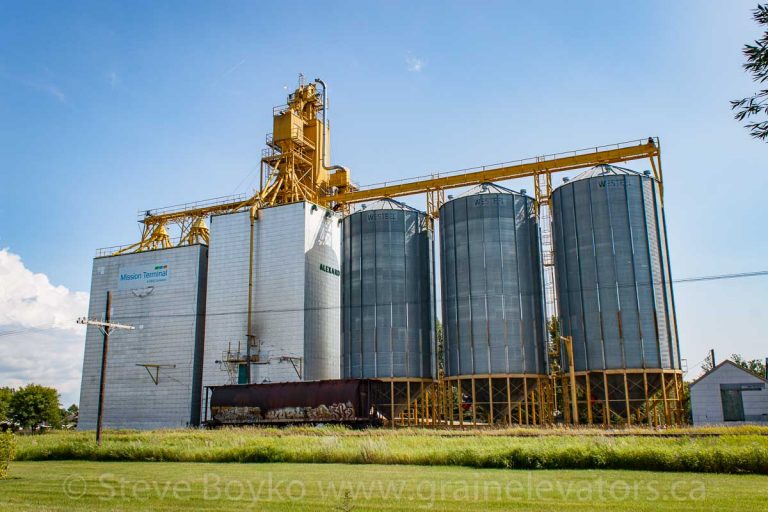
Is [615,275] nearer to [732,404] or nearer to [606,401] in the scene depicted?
[606,401]

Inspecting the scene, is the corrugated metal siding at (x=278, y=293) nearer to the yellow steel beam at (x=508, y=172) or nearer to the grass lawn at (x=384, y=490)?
the yellow steel beam at (x=508, y=172)

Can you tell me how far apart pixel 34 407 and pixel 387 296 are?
61.0 m

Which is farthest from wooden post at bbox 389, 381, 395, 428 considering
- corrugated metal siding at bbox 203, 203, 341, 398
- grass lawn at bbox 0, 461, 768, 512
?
grass lawn at bbox 0, 461, 768, 512

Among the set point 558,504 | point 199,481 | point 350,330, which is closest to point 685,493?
point 558,504

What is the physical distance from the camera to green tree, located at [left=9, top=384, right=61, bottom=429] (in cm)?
8806

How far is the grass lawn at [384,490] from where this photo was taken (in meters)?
14.2

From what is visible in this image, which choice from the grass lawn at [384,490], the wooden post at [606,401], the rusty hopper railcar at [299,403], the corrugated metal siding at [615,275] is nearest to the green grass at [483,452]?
the grass lawn at [384,490]

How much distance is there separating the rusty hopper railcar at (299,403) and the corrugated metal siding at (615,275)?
50.0 ft

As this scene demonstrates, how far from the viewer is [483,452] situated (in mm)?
22500

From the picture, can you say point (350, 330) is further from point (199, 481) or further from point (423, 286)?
point (199, 481)

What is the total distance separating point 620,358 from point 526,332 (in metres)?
7.01

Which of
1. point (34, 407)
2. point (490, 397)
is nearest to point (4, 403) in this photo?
point (34, 407)

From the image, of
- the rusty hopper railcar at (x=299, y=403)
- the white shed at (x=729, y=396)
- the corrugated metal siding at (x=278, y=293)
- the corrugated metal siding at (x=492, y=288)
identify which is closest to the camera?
the white shed at (x=729, y=396)

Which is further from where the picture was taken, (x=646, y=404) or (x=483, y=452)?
(x=646, y=404)
